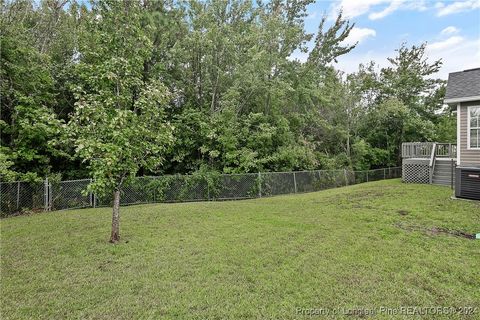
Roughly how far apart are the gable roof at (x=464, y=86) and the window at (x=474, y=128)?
505 mm

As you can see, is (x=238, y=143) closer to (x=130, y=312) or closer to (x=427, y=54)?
(x=130, y=312)

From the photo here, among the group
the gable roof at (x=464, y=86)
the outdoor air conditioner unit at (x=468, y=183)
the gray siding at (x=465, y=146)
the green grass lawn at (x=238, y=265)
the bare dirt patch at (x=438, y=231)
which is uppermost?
the gable roof at (x=464, y=86)

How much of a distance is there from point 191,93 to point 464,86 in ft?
38.7

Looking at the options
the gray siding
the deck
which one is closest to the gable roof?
the gray siding

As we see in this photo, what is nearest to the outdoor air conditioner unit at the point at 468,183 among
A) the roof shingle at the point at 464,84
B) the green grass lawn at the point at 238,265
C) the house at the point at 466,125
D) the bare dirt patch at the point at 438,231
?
the house at the point at 466,125

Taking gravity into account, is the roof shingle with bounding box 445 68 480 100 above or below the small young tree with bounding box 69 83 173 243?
above

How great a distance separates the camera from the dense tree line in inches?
209

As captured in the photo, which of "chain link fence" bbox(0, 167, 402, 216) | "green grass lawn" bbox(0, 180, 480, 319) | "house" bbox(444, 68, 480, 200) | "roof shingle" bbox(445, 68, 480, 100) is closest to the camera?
"green grass lawn" bbox(0, 180, 480, 319)

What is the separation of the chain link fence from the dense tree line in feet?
2.01

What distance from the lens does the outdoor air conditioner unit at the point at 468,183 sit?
797cm

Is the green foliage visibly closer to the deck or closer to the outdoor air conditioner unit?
the outdoor air conditioner unit

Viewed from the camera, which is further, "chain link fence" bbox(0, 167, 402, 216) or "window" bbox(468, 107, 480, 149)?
"window" bbox(468, 107, 480, 149)

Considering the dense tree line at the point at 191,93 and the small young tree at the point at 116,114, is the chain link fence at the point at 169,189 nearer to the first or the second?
the dense tree line at the point at 191,93

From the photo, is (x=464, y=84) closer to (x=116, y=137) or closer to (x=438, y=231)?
(x=438, y=231)
